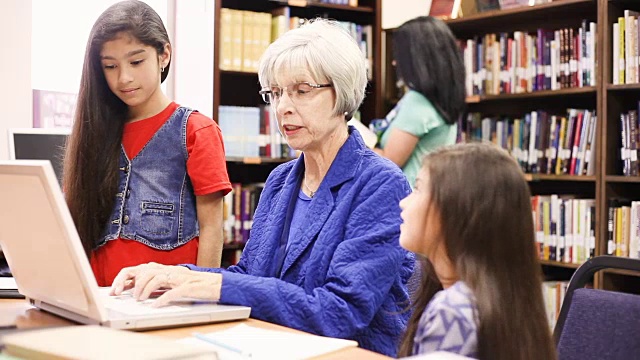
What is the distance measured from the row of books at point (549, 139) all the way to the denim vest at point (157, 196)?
1926 mm

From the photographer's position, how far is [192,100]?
152 inches

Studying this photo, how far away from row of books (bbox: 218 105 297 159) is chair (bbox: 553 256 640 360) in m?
2.47

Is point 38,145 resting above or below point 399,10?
below

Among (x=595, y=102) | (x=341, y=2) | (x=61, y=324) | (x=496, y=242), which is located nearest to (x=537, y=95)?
(x=595, y=102)

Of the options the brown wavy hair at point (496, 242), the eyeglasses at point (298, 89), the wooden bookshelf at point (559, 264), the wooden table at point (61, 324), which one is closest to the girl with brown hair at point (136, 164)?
the eyeglasses at point (298, 89)

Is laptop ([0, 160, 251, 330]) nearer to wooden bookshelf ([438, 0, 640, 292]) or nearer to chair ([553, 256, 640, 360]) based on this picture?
chair ([553, 256, 640, 360])

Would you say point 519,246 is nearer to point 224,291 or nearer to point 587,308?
point 587,308

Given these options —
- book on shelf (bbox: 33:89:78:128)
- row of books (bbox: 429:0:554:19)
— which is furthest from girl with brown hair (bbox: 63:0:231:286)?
row of books (bbox: 429:0:554:19)

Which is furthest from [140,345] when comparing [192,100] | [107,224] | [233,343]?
[192,100]

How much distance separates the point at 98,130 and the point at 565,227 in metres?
2.44

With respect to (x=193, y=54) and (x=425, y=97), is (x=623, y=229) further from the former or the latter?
(x=193, y=54)

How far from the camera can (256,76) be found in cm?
405

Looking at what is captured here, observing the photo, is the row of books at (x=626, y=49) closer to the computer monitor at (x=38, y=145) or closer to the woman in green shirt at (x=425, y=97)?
the woman in green shirt at (x=425, y=97)

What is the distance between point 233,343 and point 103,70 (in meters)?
1.11
